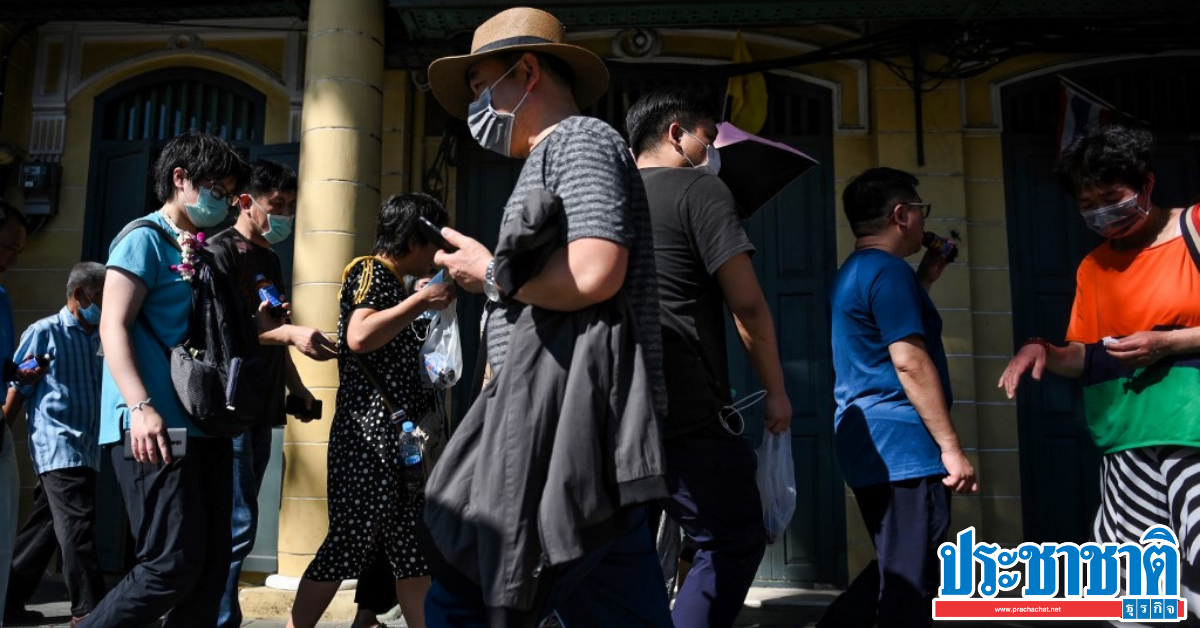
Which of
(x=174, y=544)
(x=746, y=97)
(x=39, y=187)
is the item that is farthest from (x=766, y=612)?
(x=39, y=187)

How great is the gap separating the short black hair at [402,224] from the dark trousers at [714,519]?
4.99 ft

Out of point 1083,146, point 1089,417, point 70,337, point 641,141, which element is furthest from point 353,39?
point 1089,417

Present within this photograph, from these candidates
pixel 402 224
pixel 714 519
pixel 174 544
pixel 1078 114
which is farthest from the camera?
pixel 1078 114

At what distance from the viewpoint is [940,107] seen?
6066 millimetres

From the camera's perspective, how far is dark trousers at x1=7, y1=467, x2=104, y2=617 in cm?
455

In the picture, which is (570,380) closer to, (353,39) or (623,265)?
(623,265)

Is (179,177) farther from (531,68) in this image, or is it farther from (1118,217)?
(1118,217)

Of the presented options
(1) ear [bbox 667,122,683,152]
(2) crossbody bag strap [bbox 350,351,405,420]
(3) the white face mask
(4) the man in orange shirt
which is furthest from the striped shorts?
(2) crossbody bag strap [bbox 350,351,405,420]

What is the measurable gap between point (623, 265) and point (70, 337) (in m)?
4.16

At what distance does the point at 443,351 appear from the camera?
11.7 feet

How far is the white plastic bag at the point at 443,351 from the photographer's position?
3527 mm

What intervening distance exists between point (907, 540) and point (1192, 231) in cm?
143

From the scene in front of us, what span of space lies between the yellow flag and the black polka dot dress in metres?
3.22

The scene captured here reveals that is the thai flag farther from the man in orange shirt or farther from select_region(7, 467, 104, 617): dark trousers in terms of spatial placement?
select_region(7, 467, 104, 617): dark trousers
